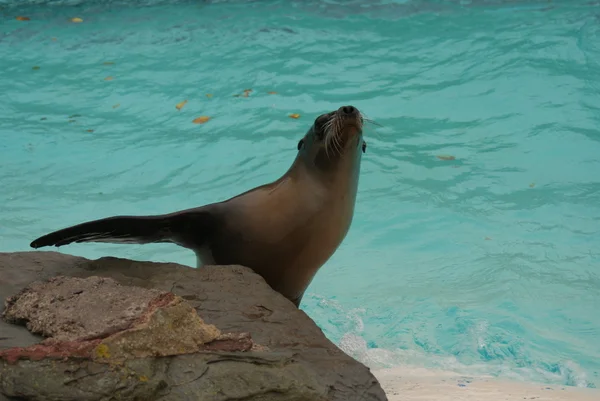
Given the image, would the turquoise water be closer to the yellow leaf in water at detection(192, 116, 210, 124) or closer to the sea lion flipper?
the yellow leaf in water at detection(192, 116, 210, 124)

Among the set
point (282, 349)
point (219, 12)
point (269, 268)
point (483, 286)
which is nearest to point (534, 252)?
point (483, 286)

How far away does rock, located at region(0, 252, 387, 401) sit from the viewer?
76.4 inches

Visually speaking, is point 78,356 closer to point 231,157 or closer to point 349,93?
point 231,157

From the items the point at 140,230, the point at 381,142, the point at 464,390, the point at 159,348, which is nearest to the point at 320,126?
the point at 140,230

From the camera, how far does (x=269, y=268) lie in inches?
133

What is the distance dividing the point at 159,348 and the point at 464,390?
1797mm

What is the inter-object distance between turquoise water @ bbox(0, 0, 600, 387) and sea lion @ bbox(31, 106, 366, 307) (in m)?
1.22

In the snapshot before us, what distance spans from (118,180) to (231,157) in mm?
1115

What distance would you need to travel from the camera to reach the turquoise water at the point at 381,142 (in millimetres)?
5320

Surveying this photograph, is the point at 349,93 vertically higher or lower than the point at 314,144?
lower

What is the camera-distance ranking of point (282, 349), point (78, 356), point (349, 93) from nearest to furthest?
point (78, 356)
point (282, 349)
point (349, 93)

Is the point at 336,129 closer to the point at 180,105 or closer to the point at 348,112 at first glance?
the point at 348,112

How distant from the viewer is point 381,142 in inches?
323

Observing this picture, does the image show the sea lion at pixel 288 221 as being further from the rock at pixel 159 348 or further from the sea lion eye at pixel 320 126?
the rock at pixel 159 348
